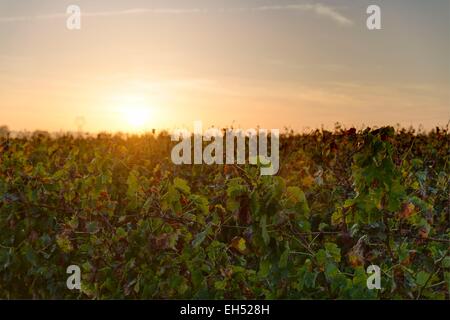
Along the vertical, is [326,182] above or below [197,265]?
above

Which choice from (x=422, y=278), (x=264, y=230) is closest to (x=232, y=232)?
(x=264, y=230)

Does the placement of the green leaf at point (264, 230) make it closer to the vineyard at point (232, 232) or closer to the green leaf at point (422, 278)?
the vineyard at point (232, 232)

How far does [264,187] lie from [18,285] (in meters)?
3.13

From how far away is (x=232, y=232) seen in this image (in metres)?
4.72

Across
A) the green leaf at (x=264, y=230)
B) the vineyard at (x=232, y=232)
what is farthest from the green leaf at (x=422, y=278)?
the green leaf at (x=264, y=230)

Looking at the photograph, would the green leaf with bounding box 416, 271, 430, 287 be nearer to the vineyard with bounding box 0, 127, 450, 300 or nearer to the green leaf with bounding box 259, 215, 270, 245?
the vineyard with bounding box 0, 127, 450, 300

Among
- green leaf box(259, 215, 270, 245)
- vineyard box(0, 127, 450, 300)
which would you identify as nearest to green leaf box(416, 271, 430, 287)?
vineyard box(0, 127, 450, 300)

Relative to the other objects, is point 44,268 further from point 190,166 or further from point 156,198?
point 190,166

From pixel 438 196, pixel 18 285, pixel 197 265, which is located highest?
pixel 438 196

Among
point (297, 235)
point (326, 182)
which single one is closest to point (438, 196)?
point (326, 182)

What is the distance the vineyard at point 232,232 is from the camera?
370 cm

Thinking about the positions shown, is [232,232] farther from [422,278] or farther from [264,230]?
[422,278]

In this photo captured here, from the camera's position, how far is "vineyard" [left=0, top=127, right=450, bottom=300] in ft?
12.1
